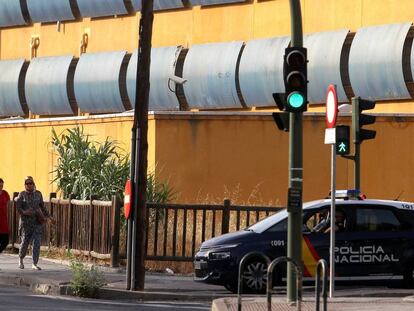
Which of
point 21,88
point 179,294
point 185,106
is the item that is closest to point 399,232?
point 179,294

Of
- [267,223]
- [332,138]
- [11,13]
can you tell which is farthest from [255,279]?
[11,13]

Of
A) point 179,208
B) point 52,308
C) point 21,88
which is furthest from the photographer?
point 21,88

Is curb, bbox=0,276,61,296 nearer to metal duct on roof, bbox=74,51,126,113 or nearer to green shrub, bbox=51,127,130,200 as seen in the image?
green shrub, bbox=51,127,130,200

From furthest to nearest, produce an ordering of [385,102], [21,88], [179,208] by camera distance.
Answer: [21,88] < [385,102] < [179,208]

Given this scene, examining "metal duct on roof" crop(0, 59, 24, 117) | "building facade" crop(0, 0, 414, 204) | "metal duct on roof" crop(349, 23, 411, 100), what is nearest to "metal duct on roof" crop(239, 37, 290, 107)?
"building facade" crop(0, 0, 414, 204)

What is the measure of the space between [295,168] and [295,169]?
2 cm

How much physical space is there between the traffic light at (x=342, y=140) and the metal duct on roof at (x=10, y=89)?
26.1 meters

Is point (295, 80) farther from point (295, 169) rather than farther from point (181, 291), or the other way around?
point (181, 291)

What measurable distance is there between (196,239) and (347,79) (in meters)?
12.6

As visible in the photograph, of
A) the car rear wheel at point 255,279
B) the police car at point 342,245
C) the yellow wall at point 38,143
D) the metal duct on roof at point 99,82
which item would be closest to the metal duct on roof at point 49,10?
the metal duct on roof at point 99,82

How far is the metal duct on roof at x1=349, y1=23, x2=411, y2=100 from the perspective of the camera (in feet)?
129

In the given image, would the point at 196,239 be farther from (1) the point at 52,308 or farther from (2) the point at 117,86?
(2) the point at 117,86

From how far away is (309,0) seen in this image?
140 ft

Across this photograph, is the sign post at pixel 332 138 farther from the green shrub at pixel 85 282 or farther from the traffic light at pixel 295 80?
the green shrub at pixel 85 282
